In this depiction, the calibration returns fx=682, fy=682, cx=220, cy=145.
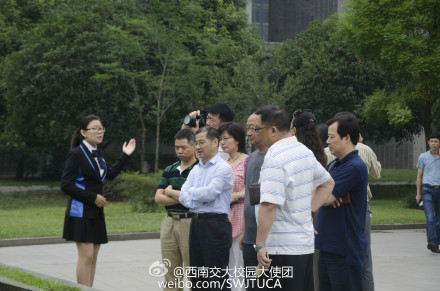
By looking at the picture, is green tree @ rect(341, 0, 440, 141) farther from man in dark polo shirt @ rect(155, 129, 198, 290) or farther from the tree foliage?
man in dark polo shirt @ rect(155, 129, 198, 290)

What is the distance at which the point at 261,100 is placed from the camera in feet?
79.4

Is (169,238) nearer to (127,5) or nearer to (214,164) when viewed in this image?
(214,164)

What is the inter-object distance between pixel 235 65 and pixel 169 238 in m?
20.8

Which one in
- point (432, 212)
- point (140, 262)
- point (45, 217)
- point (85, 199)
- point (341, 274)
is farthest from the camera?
point (45, 217)

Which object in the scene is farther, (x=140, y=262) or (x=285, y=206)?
(x=140, y=262)

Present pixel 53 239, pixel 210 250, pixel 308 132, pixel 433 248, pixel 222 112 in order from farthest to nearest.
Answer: pixel 53 239 < pixel 433 248 < pixel 222 112 < pixel 308 132 < pixel 210 250

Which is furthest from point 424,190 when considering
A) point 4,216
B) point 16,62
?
point 16,62

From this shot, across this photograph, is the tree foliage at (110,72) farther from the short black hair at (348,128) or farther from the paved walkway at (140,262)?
the short black hair at (348,128)

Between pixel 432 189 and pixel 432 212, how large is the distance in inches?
16.4

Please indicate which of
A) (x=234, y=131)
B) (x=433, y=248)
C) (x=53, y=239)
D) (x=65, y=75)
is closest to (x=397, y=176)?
(x=65, y=75)

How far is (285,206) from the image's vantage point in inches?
190

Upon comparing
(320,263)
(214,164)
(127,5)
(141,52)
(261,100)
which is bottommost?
(320,263)

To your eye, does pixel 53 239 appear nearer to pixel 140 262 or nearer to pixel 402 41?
pixel 140 262

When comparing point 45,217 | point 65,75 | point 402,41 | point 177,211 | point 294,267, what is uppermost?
point 402,41
